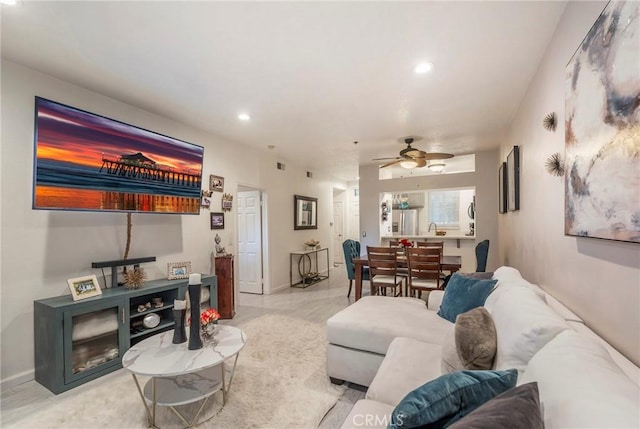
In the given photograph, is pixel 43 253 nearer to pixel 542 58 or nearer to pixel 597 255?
pixel 597 255

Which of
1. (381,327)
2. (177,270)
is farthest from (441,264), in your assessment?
(177,270)

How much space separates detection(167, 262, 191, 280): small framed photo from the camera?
3.33 metres

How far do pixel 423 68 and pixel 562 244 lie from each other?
167cm

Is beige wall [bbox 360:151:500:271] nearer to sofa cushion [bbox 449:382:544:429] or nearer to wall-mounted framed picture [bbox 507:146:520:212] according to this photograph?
wall-mounted framed picture [bbox 507:146:520:212]

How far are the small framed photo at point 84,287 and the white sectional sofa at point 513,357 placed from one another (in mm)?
2150

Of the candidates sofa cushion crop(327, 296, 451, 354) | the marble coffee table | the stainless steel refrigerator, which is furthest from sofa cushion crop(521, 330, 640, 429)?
the stainless steel refrigerator

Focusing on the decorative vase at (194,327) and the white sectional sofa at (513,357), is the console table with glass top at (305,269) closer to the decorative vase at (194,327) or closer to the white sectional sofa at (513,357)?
the white sectional sofa at (513,357)

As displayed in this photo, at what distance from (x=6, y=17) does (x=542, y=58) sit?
378 centimetres

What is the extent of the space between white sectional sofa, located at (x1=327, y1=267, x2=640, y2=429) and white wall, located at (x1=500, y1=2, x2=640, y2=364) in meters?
0.10

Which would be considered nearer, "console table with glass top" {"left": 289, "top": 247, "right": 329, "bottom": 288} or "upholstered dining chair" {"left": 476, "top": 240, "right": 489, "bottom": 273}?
"upholstered dining chair" {"left": 476, "top": 240, "right": 489, "bottom": 273}

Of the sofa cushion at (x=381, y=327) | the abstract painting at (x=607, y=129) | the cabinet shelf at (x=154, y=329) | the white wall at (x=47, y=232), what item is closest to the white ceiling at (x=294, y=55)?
the white wall at (x=47, y=232)

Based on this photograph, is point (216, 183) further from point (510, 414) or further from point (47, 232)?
point (510, 414)

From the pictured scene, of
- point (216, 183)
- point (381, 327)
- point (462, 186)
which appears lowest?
point (381, 327)

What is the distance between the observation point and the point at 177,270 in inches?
133
